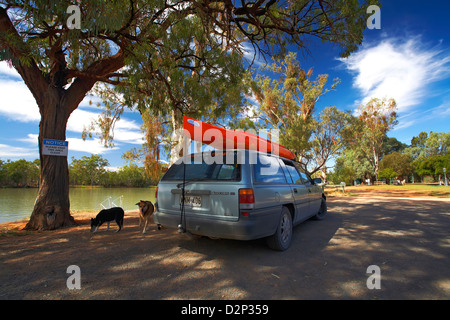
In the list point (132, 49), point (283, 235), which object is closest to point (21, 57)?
point (132, 49)

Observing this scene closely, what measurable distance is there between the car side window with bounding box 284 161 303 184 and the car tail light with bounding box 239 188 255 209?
180cm

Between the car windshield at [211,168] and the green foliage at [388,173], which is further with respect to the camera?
the green foliage at [388,173]

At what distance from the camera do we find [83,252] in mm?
3756

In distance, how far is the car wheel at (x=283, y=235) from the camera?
11.9ft

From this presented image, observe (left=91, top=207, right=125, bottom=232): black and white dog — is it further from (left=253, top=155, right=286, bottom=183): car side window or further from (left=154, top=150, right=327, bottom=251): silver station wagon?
(left=253, top=155, right=286, bottom=183): car side window

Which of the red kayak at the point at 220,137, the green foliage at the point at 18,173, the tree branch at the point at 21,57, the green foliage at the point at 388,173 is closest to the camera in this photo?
the tree branch at the point at 21,57

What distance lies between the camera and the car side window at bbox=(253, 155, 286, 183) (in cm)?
355

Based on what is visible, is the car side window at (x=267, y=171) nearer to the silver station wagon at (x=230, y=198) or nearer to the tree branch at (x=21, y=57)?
the silver station wagon at (x=230, y=198)

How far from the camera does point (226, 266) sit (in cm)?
309

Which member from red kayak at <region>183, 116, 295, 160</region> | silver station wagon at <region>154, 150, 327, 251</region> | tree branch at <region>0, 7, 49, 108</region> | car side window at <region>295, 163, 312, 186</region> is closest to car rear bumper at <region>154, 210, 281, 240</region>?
silver station wagon at <region>154, 150, 327, 251</region>

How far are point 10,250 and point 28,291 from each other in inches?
88.1

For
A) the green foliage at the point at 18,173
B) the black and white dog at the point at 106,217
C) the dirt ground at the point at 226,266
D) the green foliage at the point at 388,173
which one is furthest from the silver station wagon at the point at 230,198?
the green foliage at the point at 18,173
